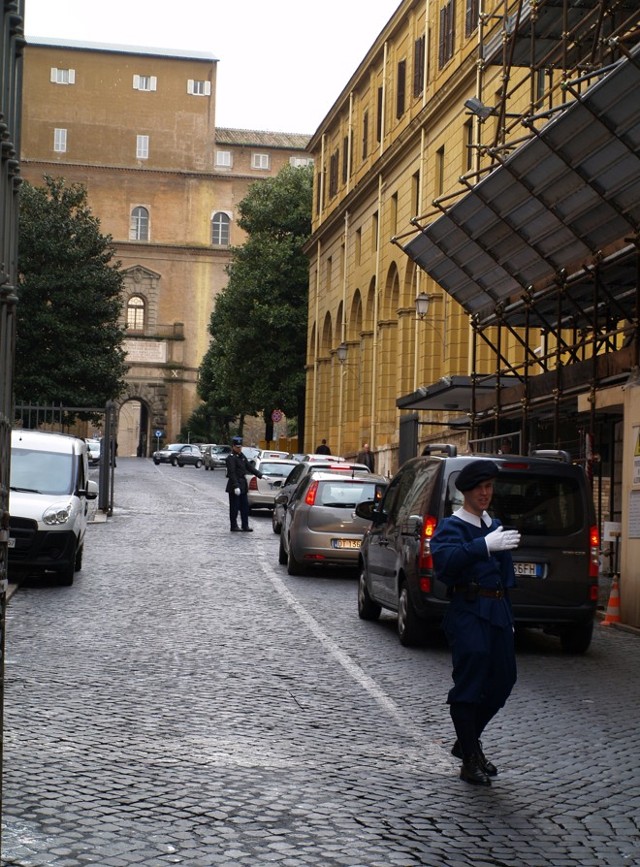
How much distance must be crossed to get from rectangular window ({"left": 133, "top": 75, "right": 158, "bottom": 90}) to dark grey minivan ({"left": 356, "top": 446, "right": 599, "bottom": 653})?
91.1 m

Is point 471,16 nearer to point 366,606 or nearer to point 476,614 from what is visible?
point 366,606

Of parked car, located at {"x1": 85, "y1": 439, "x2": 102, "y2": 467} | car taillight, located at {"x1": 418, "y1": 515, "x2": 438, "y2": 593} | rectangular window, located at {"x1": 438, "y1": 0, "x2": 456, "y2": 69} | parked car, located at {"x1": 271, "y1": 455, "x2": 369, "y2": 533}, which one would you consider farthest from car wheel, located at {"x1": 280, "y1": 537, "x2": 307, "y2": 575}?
parked car, located at {"x1": 85, "y1": 439, "x2": 102, "y2": 467}

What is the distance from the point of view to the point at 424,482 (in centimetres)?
1335

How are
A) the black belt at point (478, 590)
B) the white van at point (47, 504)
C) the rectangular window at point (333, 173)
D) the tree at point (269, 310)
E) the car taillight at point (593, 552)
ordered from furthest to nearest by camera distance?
the tree at point (269, 310)
the rectangular window at point (333, 173)
the white van at point (47, 504)
the car taillight at point (593, 552)
the black belt at point (478, 590)

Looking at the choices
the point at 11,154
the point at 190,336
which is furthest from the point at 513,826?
the point at 190,336

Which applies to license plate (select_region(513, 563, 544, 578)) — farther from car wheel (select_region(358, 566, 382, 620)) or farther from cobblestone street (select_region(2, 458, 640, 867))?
car wheel (select_region(358, 566, 382, 620))

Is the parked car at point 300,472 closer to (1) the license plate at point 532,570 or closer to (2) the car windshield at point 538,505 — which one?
(2) the car windshield at point 538,505

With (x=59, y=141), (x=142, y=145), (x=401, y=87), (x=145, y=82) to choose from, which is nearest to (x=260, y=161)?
(x=142, y=145)

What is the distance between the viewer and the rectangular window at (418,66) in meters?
44.4

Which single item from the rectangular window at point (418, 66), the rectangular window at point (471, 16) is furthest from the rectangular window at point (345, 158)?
the rectangular window at point (471, 16)

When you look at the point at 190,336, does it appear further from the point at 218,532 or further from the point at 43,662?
the point at 43,662

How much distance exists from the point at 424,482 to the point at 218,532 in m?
16.2

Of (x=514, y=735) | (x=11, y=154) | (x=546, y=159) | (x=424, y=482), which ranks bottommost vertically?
(x=514, y=735)

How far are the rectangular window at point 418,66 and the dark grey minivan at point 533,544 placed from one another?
3268 centimetres
